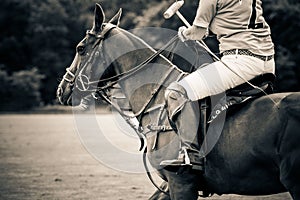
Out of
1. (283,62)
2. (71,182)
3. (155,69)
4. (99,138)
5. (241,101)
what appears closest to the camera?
(241,101)

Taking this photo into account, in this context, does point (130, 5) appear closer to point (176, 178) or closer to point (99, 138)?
point (99, 138)

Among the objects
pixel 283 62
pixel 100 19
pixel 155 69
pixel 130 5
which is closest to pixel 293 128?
pixel 155 69

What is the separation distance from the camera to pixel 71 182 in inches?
523

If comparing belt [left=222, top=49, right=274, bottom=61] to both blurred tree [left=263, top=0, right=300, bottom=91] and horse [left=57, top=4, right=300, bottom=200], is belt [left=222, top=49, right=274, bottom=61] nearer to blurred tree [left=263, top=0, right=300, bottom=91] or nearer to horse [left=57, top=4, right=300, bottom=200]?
horse [left=57, top=4, right=300, bottom=200]

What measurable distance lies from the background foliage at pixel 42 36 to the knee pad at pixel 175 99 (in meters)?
41.9

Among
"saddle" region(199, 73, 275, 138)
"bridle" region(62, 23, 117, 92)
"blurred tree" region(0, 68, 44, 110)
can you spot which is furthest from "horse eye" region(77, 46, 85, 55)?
"blurred tree" region(0, 68, 44, 110)

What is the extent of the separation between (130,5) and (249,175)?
2101 inches

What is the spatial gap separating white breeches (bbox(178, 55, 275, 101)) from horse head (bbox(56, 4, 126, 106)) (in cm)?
128

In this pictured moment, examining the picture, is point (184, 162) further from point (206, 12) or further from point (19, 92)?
point (19, 92)

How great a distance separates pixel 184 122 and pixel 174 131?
0.80ft

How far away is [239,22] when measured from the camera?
6.84m

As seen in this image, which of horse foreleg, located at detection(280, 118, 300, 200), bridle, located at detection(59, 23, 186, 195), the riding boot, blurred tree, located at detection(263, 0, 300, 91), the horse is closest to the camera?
horse foreleg, located at detection(280, 118, 300, 200)

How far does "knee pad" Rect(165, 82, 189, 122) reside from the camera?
22.3 feet

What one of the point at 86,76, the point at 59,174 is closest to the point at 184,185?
the point at 86,76
